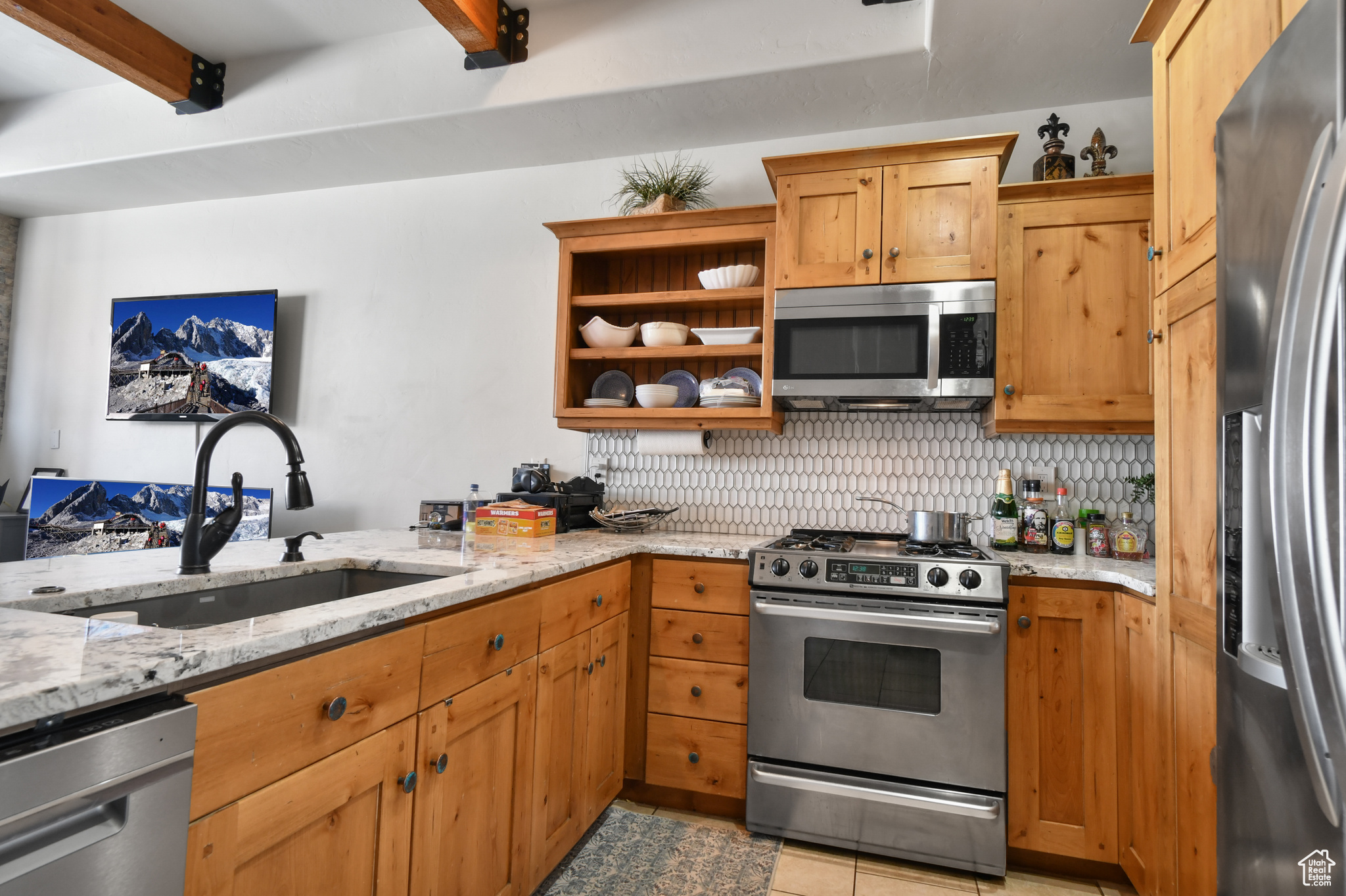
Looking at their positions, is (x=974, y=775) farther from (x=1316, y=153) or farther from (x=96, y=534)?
(x=96, y=534)

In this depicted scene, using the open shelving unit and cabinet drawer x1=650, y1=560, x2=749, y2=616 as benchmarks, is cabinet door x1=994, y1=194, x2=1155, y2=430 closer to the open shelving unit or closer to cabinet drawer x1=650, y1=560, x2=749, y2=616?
the open shelving unit

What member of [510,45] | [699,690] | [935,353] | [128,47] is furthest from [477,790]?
[128,47]

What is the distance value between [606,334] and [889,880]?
225 cm

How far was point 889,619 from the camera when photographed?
2172mm

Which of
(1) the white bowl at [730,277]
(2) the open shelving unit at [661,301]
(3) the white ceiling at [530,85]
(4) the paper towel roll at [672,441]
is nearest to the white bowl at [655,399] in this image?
(2) the open shelving unit at [661,301]

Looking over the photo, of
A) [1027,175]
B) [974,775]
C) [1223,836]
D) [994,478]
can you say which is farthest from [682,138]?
[1223,836]

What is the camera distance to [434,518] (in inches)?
114

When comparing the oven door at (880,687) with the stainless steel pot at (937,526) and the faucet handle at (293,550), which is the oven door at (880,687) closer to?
the stainless steel pot at (937,526)

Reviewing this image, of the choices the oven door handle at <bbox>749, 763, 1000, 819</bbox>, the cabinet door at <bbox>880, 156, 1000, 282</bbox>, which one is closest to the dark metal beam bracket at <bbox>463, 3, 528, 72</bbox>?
the cabinet door at <bbox>880, 156, 1000, 282</bbox>

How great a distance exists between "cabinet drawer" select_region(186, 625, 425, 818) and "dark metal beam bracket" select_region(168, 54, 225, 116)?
3321mm

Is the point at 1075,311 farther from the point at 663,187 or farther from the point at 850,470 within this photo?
the point at 663,187

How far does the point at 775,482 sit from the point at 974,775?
1341mm

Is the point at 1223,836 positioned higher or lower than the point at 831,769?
higher

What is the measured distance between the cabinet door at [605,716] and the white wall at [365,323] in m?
1.15
